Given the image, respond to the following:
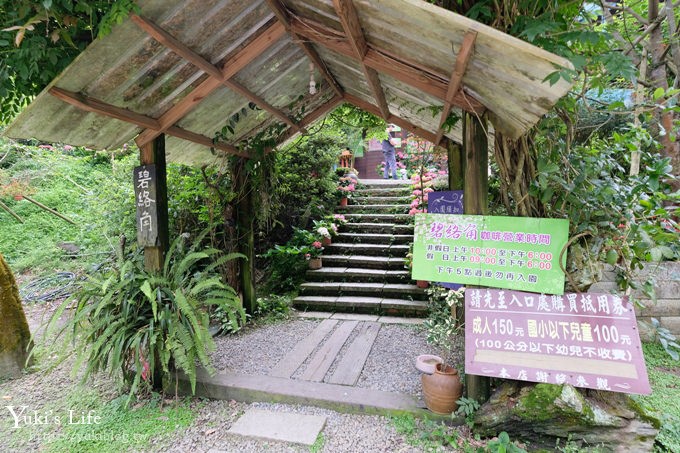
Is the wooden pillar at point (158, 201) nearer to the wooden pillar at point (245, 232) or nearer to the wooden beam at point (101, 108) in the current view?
the wooden beam at point (101, 108)

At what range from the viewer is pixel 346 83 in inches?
150

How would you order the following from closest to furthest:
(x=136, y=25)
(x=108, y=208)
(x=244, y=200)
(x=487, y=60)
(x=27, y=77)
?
(x=487, y=60), (x=136, y=25), (x=27, y=77), (x=244, y=200), (x=108, y=208)

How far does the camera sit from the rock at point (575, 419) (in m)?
2.05

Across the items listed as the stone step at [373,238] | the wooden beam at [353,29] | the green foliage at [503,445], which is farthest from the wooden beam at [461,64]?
the stone step at [373,238]

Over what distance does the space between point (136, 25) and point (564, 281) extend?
3223 mm

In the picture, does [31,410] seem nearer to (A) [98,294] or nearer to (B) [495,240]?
(A) [98,294]

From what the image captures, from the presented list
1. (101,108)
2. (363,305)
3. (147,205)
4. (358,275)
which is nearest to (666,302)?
(363,305)

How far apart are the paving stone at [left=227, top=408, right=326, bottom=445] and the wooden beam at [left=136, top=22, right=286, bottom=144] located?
2558mm

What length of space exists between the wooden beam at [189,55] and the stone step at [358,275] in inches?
117

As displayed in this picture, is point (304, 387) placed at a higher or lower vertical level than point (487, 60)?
lower

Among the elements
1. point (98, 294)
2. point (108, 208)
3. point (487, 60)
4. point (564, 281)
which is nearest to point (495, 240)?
point (564, 281)

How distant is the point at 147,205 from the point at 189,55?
4.56ft

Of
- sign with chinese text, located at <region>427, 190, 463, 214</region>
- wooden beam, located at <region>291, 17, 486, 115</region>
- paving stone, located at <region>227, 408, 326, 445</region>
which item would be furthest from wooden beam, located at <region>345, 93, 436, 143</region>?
paving stone, located at <region>227, 408, 326, 445</region>

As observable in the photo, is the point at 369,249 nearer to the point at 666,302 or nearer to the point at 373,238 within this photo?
the point at 373,238
